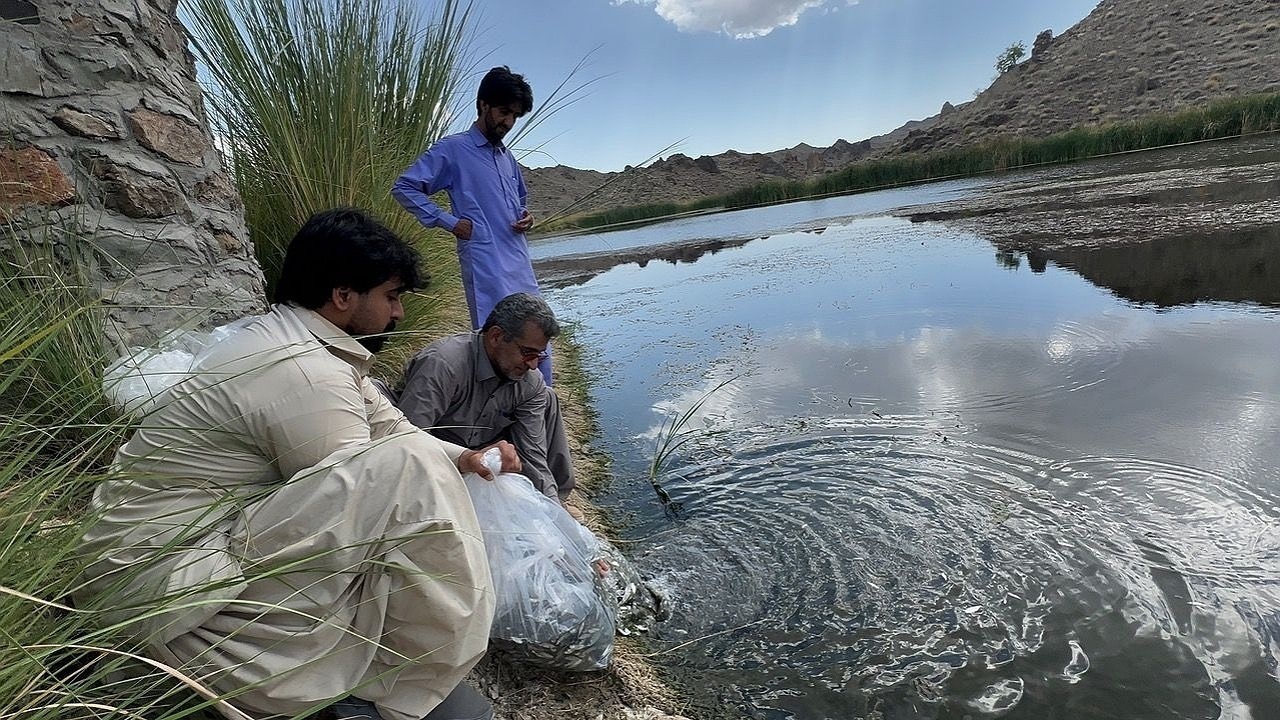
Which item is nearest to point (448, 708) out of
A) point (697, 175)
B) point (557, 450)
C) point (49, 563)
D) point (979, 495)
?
point (49, 563)

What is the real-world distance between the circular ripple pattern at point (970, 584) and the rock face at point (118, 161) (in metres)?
2.13

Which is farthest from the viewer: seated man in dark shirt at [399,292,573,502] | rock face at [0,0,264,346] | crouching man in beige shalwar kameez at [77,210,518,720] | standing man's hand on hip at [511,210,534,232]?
standing man's hand on hip at [511,210,534,232]

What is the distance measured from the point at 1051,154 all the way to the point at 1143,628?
79.6 ft

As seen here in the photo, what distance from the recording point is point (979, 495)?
9.57 feet

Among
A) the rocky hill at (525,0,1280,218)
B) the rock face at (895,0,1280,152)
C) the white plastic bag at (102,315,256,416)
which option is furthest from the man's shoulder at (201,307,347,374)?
the rock face at (895,0,1280,152)

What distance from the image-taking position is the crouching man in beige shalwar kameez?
1.30m

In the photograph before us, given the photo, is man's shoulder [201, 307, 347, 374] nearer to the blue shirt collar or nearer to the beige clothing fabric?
the beige clothing fabric

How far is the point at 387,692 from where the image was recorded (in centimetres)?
142

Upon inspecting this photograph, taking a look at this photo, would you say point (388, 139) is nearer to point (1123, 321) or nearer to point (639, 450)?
point (639, 450)

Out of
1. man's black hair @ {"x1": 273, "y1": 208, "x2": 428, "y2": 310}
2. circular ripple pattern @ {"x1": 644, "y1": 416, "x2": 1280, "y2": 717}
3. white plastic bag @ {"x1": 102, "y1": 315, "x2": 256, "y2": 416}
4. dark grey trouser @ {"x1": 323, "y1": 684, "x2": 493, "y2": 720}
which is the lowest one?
circular ripple pattern @ {"x1": 644, "y1": 416, "x2": 1280, "y2": 717}

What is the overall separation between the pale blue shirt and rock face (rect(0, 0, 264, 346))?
0.99 m

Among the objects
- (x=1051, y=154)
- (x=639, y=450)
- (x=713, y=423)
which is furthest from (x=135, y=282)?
(x=1051, y=154)

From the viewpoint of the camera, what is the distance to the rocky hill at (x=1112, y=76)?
2603cm

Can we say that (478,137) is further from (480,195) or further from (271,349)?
(271,349)
